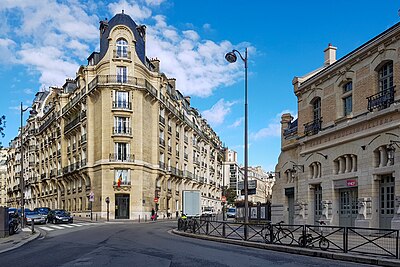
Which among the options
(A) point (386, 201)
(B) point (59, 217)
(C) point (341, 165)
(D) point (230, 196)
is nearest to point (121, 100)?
(B) point (59, 217)

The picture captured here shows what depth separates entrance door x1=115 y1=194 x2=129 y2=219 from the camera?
5022 cm

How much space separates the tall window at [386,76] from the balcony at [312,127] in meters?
5.63

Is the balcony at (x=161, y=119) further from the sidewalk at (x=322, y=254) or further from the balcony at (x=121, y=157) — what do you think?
the sidewalk at (x=322, y=254)

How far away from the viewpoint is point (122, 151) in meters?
Answer: 51.4

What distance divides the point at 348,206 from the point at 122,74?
33698 millimetres

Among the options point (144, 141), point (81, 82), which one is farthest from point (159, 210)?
point (81, 82)

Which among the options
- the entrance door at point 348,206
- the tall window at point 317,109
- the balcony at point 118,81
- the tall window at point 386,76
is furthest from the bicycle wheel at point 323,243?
the balcony at point 118,81

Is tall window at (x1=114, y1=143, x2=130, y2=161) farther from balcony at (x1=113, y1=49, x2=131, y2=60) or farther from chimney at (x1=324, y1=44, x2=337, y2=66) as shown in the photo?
chimney at (x1=324, y1=44, x2=337, y2=66)

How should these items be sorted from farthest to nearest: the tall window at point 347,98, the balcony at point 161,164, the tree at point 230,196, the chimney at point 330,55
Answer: the tree at point 230,196
the balcony at point 161,164
the chimney at point 330,55
the tall window at point 347,98

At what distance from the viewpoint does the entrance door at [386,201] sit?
2070 cm

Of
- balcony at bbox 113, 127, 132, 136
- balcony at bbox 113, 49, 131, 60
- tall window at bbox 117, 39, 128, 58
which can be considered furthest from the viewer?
tall window at bbox 117, 39, 128, 58

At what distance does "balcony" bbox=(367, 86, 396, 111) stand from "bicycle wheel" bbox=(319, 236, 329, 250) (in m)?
8.84

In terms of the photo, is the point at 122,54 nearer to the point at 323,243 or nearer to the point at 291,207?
the point at 291,207

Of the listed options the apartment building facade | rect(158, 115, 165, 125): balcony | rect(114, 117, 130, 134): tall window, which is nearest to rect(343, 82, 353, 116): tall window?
the apartment building facade
